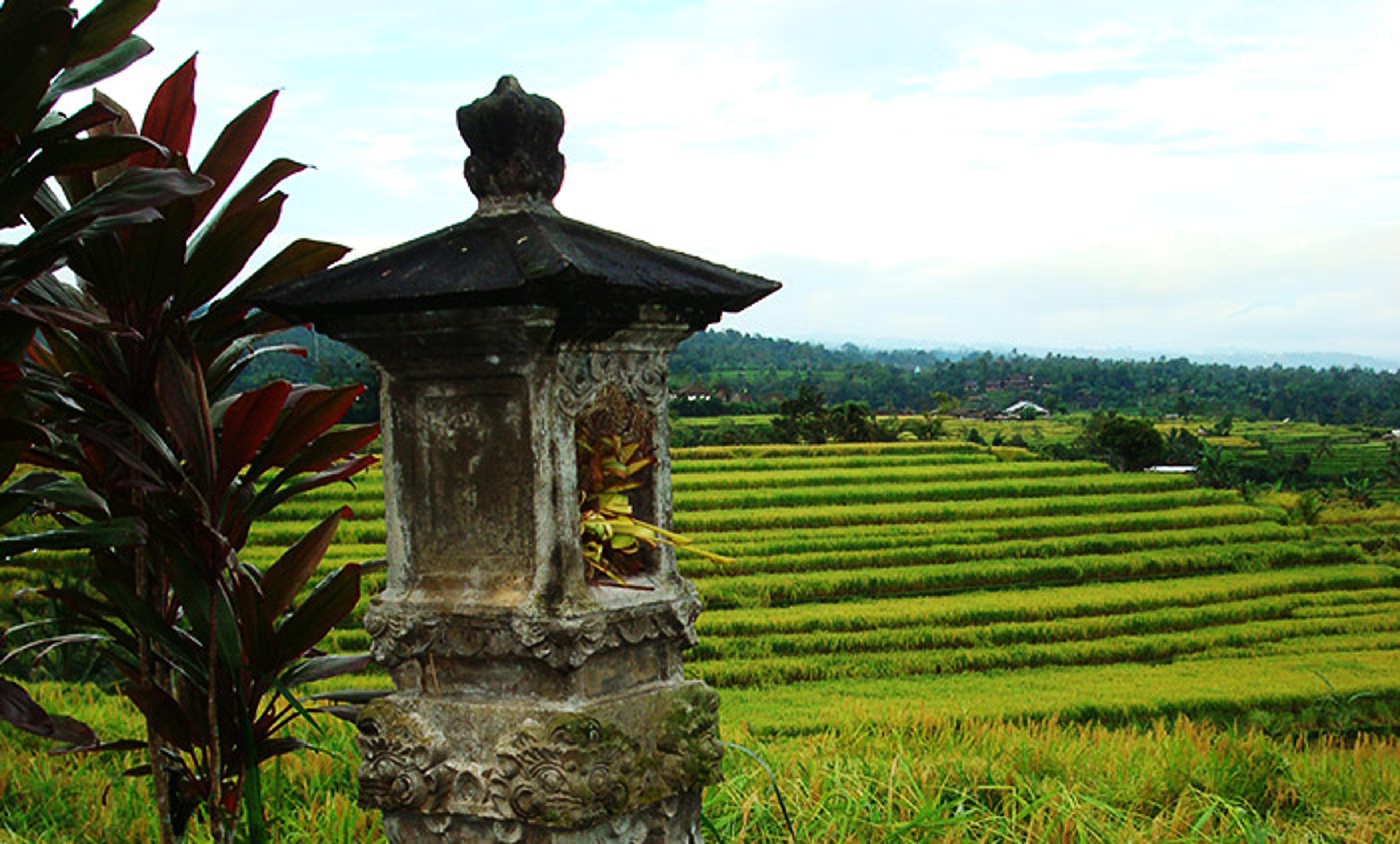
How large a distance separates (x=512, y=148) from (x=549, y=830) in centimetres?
117

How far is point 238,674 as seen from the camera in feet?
7.69

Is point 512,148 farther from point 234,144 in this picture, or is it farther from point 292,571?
point 292,571

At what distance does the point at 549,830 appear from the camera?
2.02m

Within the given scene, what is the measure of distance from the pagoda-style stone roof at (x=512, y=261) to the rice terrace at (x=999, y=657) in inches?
64.8

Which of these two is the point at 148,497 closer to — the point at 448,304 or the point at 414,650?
the point at 414,650

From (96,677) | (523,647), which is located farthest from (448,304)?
(96,677)

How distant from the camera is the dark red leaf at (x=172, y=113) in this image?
2418 millimetres

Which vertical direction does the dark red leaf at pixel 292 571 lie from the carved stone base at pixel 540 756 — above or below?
above

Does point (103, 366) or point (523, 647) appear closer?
point (523, 647)

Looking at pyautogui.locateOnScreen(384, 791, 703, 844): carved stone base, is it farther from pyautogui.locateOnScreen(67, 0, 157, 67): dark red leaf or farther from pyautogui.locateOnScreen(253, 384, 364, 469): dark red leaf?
pyautogui.locateOnScreen(67, 0, 157, 67): dark red leaf

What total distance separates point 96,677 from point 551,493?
7.27 m

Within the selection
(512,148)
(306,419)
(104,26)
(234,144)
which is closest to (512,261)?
(512,148)

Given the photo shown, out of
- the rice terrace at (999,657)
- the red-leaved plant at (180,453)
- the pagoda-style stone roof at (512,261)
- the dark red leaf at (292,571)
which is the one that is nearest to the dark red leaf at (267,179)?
the red-leaved plant at (180,453)

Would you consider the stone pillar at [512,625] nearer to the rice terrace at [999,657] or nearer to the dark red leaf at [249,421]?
the dark red leaf at [249,421]
